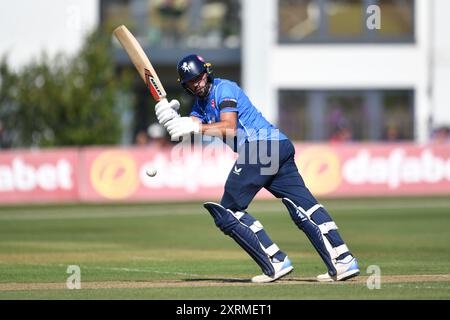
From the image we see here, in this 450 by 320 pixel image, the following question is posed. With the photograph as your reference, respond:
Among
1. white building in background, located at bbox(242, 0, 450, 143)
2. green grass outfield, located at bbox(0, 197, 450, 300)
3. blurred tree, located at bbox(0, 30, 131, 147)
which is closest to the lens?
green grass outfield, located at bbox(0, 197, 450, 300)

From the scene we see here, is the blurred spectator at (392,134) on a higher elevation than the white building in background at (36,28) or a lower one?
lower

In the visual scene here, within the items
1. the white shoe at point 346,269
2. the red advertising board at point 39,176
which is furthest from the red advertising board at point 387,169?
the white shoe at point 346,269

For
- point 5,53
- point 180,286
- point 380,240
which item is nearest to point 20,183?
point 5,53

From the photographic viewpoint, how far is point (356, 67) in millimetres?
35281

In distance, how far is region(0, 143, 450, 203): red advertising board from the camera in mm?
26391

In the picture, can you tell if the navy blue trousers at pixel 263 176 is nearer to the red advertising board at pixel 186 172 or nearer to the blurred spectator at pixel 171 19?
the red advertising board at pixel 186 172

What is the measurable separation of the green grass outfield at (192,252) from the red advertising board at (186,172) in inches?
21.4

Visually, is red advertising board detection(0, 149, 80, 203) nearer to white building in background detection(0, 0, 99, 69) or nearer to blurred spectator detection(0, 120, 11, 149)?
blurred spectator detection(0, 120, 11, 149)

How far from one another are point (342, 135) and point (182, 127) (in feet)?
71.6

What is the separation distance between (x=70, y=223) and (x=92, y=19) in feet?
46.7

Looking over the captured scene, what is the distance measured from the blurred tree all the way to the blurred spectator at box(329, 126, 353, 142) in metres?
6.57

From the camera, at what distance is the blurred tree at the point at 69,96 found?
30.9 meters

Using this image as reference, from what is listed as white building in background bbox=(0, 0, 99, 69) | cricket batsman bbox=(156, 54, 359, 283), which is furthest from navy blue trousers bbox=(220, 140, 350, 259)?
white building in background bbox=(0, 0, 99, 69)

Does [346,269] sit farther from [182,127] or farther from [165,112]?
[165,112]
